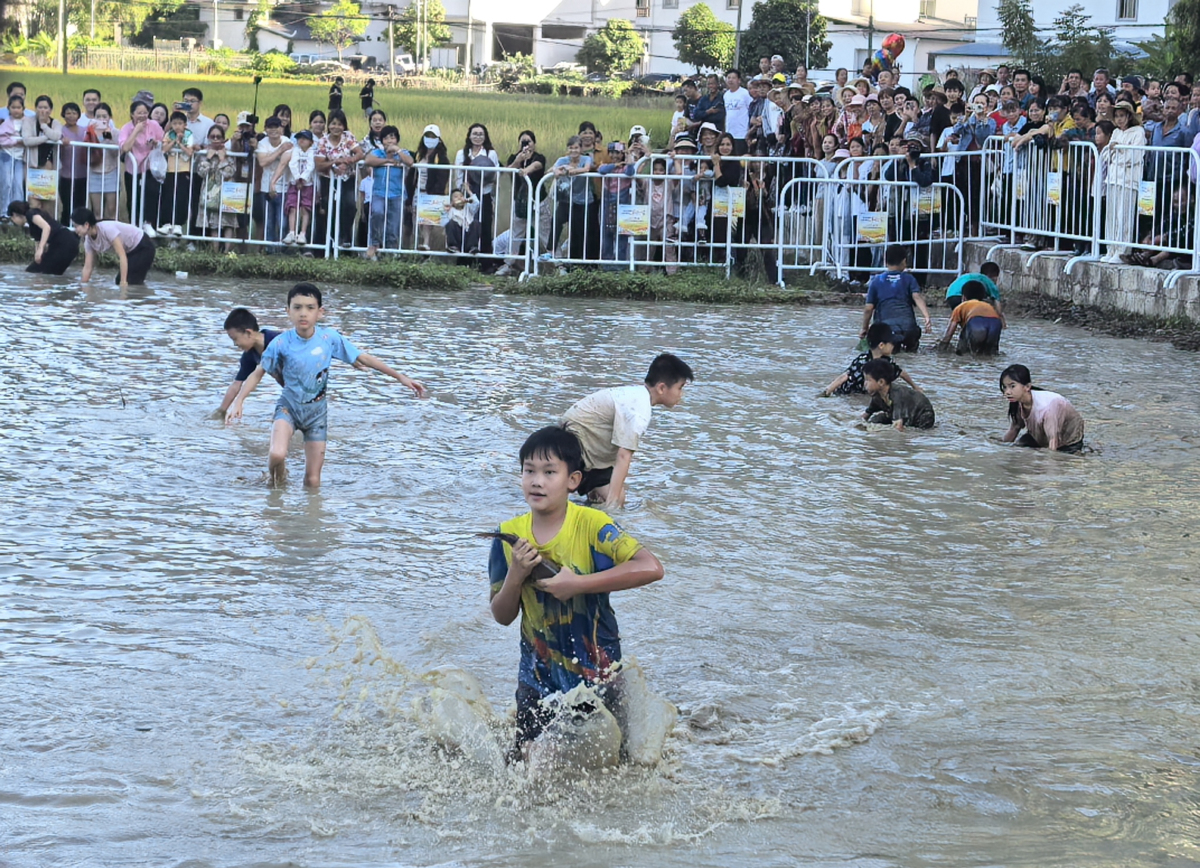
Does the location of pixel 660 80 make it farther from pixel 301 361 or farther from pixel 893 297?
pixel 301 361

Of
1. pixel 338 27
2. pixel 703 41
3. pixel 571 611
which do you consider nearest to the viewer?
pixel 571 611

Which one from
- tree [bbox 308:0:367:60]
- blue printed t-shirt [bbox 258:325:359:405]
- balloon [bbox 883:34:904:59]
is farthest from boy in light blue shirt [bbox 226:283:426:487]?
tree [bbox 308:0:367:60]

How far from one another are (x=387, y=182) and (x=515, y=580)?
14.2 metres

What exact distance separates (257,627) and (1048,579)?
343 cm

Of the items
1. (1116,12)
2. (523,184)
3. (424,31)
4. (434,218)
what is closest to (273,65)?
(424,31)

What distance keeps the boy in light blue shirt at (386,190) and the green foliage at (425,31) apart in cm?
7009

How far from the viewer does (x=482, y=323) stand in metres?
Result: 14.7

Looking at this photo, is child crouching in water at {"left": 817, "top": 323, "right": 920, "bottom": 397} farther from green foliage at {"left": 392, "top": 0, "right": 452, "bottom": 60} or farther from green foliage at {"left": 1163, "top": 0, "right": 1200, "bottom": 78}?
green foliage at {"left": 392, "top": 0, "right": 452, "bottom": 60}

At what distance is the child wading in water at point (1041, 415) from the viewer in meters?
9.40

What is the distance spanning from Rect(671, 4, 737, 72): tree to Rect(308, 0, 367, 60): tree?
2184 centimetres

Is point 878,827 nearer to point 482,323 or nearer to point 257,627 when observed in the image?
point 257,627

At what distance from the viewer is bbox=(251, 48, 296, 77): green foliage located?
74.1 m

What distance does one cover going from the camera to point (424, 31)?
85.9 meters

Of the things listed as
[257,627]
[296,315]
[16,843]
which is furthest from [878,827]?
[296,315]
